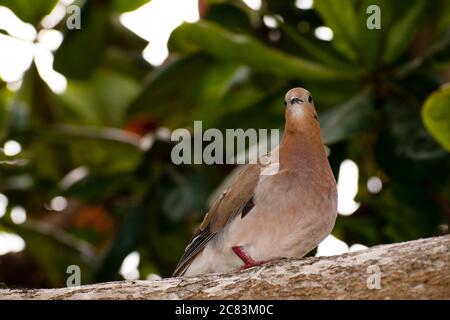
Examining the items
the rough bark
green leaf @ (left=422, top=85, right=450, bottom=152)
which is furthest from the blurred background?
the rough bark

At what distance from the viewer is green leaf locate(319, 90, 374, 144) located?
4.01 metres

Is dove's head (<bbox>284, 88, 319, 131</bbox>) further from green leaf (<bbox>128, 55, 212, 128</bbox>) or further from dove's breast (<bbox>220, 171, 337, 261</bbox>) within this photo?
green leaf (<bbox>128, 55, 212, 128</bbox>)

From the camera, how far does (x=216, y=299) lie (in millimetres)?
2590

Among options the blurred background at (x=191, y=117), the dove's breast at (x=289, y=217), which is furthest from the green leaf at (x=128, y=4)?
the dove's breast at (x=289, y=217)

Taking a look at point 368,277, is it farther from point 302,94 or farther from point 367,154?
point 367,154

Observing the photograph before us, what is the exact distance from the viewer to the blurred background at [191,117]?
4.28 m

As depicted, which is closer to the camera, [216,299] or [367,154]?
[216,299]

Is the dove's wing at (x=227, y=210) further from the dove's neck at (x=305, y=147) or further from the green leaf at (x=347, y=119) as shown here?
the green leaf at (x=347, y=119)

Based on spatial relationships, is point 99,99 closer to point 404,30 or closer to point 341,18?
point 341,18

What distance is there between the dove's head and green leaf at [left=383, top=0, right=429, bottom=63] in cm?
160

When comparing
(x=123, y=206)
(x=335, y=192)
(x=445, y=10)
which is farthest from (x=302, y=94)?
(x=123, y=206)

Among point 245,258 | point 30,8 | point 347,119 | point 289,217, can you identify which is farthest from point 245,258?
point 30,8

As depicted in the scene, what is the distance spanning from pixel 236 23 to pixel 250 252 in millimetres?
2424

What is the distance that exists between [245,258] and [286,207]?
218mm
